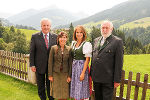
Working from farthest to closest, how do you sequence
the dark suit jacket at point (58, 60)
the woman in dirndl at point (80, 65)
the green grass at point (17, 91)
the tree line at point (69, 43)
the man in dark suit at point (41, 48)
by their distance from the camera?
the tree line at point (69, 43) → the green grass at point (17, 91) → the man in dark suit at point (41, 48) → the dark suit jacket at point (58, 60) → the woman in dirndl at point (80, 65)

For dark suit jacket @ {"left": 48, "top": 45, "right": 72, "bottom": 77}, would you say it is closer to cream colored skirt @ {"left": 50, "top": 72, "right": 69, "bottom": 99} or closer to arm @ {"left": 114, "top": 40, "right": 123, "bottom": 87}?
cream colored skirt @ {"left": 50, "top": 72, "right": 69, "bottom": 99}

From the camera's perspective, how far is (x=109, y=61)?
3484 millimetres

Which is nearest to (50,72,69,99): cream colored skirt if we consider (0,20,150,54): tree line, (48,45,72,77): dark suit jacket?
(48,45,72,77): dark suit jacket

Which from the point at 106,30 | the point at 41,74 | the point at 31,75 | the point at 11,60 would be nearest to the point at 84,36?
the point at 106,30

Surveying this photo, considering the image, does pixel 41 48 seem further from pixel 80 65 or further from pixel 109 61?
pixel 109 61

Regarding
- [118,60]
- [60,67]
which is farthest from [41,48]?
[118,60]

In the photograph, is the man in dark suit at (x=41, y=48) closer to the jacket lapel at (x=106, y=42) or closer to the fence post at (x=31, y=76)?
the jacket lapel at (x=106, y=42)

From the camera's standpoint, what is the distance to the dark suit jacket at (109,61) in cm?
340

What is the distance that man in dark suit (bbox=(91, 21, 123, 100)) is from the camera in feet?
11.2

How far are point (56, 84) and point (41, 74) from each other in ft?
2.93

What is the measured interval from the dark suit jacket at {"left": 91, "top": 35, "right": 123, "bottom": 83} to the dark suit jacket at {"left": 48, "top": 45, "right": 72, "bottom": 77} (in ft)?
2.48

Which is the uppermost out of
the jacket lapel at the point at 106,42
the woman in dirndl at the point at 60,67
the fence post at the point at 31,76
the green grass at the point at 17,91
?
the jacket lapel at the point at 106,42

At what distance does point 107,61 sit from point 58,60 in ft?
4.45

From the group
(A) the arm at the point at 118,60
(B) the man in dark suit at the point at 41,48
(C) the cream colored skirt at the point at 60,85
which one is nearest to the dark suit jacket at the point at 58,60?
(C) the cream colored skirt at the point at 60,85
